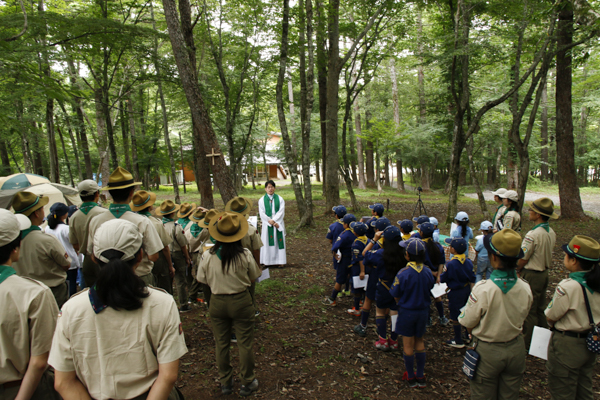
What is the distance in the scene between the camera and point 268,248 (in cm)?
806

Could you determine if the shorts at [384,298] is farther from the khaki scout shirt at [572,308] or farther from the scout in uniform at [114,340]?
the scout in uniform at [114,340]

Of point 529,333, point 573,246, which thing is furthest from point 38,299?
point 529,333

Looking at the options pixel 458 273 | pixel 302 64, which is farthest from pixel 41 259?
pixel 302 64

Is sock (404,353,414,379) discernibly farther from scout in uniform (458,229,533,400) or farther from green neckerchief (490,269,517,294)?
green neckerchief (490,269,517,294)

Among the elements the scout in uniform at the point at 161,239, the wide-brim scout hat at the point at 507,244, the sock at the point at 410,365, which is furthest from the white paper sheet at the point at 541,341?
the scout in uniform at the point at 161,239

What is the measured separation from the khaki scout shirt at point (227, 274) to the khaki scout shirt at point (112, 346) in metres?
1.62

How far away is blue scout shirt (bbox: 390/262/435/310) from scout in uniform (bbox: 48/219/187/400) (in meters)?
2.66

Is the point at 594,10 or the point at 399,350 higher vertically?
the point at 594,10

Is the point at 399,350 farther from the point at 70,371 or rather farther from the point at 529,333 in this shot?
the point at 70,371

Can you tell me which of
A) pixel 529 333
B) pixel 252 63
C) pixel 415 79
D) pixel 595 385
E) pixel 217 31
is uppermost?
pixel 415 79

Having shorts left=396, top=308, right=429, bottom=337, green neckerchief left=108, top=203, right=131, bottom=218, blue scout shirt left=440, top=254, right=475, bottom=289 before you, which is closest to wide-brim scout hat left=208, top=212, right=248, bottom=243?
green neckerchief left=108, top=203, right=131, bottom=218

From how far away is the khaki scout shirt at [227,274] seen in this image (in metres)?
3.41

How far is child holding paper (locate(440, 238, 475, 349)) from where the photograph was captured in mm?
4422

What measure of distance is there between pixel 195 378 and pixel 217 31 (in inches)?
545
